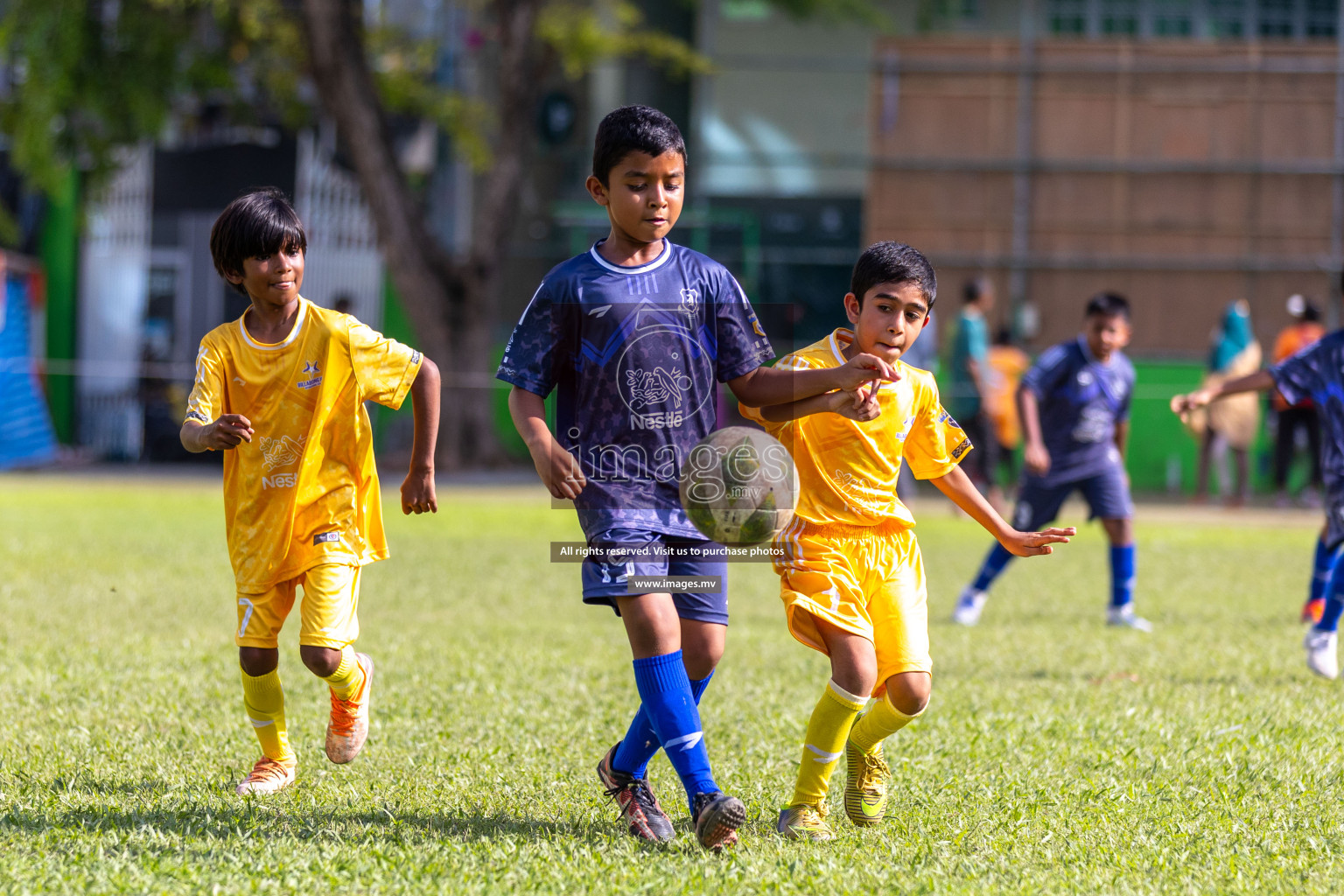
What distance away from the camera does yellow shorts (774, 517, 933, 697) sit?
3.83 meters

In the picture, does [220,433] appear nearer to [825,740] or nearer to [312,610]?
[312,610]

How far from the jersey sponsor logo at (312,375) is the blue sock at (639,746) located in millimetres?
1308

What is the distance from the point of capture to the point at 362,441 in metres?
4.26

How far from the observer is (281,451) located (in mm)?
4176

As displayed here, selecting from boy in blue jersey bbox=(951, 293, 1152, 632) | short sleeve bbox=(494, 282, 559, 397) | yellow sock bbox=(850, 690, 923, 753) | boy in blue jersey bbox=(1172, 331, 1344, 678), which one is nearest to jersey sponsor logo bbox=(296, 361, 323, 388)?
short sleeve bbox=(494, 282, 559, 397)

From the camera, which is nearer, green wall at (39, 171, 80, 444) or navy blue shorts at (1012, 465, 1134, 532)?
navy blue shorts at (1012, 465, 1134, 532)

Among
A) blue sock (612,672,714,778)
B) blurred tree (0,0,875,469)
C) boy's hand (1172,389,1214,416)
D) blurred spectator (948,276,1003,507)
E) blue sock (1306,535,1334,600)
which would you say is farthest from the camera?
blurred tree (0,0,875,469)

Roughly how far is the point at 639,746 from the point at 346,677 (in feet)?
3.01

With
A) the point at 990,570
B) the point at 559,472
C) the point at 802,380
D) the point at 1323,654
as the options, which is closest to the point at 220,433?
Result: the point at 559,472

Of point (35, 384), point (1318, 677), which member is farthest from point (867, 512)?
point (35, 384)

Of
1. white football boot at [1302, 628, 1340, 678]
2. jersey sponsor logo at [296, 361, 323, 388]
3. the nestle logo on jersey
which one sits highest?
jersey sponsor logo at [296, 361, 323, 388]

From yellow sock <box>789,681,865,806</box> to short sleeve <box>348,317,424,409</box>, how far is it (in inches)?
58.4

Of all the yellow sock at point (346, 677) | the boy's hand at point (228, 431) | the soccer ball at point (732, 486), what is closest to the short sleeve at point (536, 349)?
the soccer ball at point (732, 486)

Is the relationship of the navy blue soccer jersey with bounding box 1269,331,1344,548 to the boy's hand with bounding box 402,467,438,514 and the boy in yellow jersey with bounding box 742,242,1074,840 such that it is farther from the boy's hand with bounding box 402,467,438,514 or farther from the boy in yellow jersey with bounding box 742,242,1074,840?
the boy's hand with bounding box 402,467,438,514
